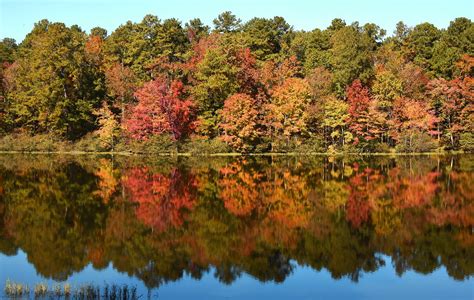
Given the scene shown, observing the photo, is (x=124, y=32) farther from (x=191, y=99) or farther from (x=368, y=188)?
(x=368, y=188)

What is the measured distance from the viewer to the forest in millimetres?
58062

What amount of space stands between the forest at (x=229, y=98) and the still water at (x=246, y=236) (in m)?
26.5

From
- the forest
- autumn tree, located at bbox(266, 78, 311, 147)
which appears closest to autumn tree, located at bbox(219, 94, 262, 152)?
the forest

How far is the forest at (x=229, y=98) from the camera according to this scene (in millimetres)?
58062

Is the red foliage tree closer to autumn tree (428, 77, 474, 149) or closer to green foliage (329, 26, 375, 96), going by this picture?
green foliage (329, 26, 375, 96)

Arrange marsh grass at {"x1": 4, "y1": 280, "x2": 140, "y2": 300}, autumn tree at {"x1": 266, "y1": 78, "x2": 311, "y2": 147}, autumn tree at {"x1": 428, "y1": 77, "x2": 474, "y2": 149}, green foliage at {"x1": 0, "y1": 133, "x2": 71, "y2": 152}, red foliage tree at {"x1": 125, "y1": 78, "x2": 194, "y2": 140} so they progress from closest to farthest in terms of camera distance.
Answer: marsh grass at {"x1": 4, "y1": 280, "x2": 140, "y2": 300}
autumn tree at {"x1": 266, "y1": 78, "x2": 311, "y2": 147}
red foliage tree at {"x1": 125, "y1": 78, "x2": 194, "y2": 140}
autumn tree at {"x1": 428, "y1": 77, "x2": 474, "y2": 149}
green foliage at {"x1": 0, "y1": 133, "x2": 71, "y2": 152}

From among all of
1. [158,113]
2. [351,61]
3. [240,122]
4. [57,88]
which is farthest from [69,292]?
[351,61]

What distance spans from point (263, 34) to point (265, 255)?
2564 inches

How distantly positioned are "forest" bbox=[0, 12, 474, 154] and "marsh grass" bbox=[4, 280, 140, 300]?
4401 cm

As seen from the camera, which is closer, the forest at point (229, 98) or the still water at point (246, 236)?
the still water at point (246, 236)

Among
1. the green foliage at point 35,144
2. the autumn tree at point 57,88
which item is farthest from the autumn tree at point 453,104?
the green foliage at point 35,144

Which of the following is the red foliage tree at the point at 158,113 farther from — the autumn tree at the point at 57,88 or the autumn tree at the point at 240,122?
the autumn tree at the point at 57,88

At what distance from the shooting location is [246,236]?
17594 mm

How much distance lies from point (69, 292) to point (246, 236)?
6.94 m
